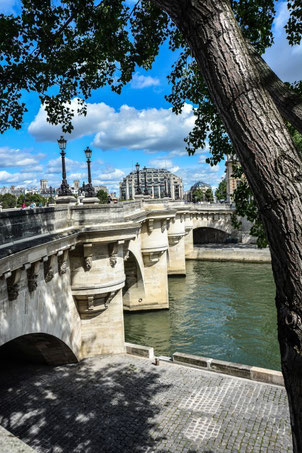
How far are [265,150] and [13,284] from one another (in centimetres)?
665

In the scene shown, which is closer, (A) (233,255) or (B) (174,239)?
(B) (174,239)

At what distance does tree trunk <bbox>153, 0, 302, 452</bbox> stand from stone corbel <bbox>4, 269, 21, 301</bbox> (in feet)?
20.5

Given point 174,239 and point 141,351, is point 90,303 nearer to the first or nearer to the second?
point 141,351

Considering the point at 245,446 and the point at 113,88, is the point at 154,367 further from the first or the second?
the point at 113,88

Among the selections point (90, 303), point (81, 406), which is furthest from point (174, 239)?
point (81, 406)

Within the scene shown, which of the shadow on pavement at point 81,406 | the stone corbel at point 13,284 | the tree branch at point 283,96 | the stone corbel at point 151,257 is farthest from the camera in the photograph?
the stone corbel at point 151,257

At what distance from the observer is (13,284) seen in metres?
8.01

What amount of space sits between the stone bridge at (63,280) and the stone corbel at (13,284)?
0.07 feet

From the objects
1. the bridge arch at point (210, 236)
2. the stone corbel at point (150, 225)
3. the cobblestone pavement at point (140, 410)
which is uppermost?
the stone corbel at point (150, 225)

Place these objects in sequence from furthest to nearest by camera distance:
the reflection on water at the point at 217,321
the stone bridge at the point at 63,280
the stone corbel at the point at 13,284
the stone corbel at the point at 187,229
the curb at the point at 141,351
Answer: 1. the stone corbel at the point at 187,229
2. the reflection on water at the point at 217,321
3. the curb at the point at 141,351
4. the stone bridge at the point at 63,280
5. the stone corbel at the point at 13,284

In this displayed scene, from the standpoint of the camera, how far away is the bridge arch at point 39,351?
13000 millimetres

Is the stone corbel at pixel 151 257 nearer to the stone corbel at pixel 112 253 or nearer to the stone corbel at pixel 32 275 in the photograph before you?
the stone corbel at pixel 112 253

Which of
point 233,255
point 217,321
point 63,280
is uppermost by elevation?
point 63,280

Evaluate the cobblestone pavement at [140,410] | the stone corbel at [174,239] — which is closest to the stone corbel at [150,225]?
the cobblestone pavement at [140,410]
